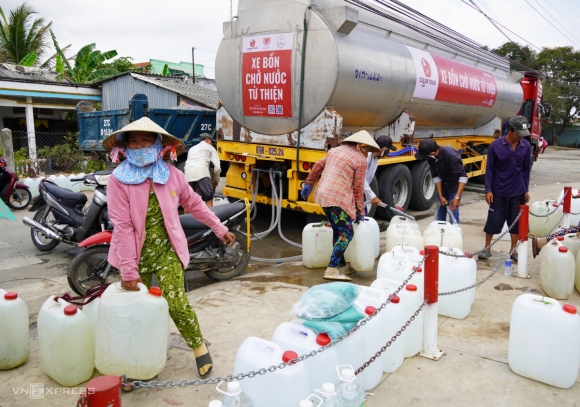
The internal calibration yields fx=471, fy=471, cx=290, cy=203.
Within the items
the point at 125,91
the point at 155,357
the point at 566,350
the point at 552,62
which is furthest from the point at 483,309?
the point at 552,62

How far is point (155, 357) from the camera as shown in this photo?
112 inches

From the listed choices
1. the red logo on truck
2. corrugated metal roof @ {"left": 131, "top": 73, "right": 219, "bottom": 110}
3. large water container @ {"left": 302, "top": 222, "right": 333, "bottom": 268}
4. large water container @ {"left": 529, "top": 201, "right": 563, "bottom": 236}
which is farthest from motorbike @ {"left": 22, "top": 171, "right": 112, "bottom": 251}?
corrugated metal roof @ {"left": 131, "top": 73, "right": 219, "bottom": 110}

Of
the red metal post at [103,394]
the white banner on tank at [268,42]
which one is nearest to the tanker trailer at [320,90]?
the white banner on tank at [268,42]

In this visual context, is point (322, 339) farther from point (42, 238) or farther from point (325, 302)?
point (42, 238)

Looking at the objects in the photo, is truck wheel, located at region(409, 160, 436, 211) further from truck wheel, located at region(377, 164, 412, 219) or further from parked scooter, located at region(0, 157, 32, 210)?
parked scooter, located at region(0, 157, 32, 210)

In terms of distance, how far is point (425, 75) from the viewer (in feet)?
27.0

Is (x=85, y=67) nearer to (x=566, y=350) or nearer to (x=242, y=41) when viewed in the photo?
(x=242, y=41)

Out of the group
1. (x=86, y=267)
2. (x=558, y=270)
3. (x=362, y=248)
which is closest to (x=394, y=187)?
(x=362, y=248)

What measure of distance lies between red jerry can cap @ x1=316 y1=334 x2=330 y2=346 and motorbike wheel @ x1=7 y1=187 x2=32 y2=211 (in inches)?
331

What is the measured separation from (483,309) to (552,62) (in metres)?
38.3

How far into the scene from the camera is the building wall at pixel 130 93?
53.4 feet

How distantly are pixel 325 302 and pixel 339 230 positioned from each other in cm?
242

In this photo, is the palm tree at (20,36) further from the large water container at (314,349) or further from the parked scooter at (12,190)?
the large water container at (314,349)

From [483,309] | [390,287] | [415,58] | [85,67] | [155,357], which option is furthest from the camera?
[85,67]
